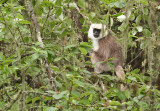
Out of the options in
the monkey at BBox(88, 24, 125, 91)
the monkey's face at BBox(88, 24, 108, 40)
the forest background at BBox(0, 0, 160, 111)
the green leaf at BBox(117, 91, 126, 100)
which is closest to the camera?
the forest background at BBox(0, 0, 160, 111)

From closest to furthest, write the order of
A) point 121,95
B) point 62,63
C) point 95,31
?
point 121,95, point 62,63, point 95,31

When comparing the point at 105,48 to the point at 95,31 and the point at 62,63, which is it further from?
the point at 62,63

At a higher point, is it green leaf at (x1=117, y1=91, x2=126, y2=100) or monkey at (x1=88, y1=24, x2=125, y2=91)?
monkey at (x1=88, y1=24, x2=125, y2=91)

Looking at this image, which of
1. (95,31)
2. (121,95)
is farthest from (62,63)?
(95,31)

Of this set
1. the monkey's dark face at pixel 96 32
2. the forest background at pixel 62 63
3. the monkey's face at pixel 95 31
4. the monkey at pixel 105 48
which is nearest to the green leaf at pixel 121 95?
the forest background at pixel 62 63

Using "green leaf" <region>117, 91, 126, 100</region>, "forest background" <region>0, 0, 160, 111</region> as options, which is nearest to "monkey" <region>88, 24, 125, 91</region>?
"forest background" <region>0, 0, 160, 111</region>

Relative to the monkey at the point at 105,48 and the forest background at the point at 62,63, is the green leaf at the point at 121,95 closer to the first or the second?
the forest background at the point at 62,63

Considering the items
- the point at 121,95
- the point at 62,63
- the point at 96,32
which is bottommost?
the point at 121,95

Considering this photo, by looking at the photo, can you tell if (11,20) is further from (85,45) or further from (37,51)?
(85,45)

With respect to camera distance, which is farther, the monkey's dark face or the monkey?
the monkey's dark face

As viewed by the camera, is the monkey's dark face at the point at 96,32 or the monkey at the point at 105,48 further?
the monkey's dark face at the point at 96,32

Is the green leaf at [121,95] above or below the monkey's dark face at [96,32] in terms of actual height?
below

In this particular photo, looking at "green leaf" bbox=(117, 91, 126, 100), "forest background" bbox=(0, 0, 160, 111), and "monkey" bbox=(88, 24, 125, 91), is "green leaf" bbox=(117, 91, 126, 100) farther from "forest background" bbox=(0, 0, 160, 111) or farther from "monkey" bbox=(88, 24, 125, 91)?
"monkey" bbox=(88, 24, 125, 91)

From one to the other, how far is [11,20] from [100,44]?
281 cm
